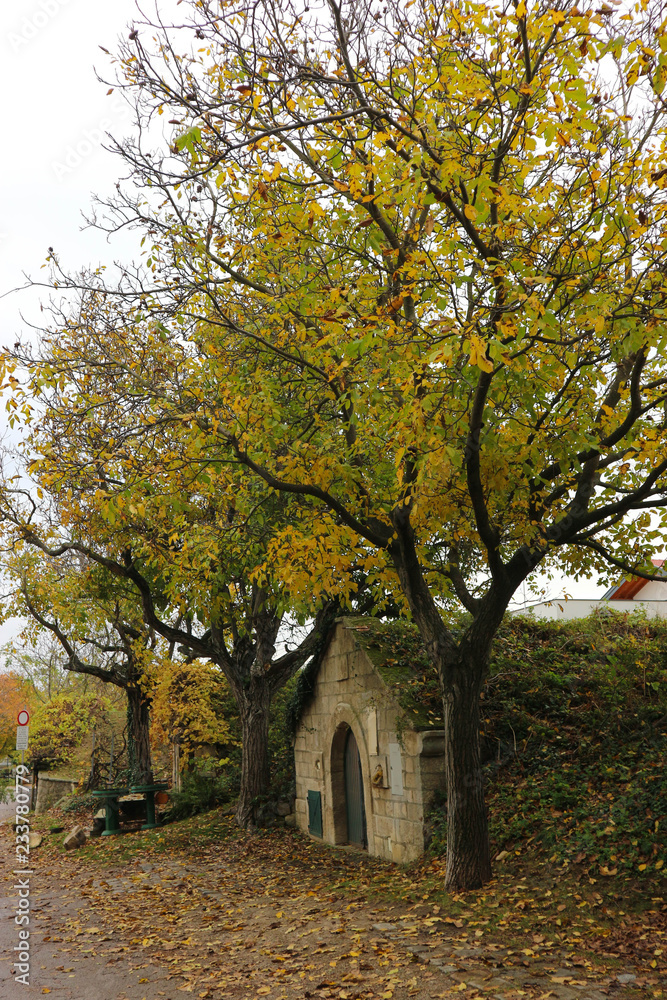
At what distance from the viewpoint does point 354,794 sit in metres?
11.5

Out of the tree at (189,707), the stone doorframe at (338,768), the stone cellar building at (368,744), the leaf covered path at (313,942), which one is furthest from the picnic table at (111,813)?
the stone doorframe at (338,768)

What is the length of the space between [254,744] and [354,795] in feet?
10.4

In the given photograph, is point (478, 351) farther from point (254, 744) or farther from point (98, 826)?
point (98, 826)

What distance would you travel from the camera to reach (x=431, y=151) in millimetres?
5574

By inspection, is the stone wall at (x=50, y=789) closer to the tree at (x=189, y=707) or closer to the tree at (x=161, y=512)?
the tree at (x=189, y=707)

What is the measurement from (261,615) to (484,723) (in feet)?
18.1

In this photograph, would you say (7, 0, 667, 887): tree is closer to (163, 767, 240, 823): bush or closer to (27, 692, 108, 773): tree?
(163, 767, 240, 823): bush

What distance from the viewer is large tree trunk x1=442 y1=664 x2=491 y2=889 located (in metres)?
7.23

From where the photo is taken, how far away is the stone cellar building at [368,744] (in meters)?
9.15

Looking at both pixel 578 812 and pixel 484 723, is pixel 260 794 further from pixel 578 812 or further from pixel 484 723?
pixel 578 812

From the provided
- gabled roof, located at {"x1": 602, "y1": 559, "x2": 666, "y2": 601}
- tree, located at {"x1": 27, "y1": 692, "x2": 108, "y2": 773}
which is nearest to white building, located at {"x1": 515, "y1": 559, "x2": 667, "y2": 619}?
gabled roof, located at {"x1": 602, "y1": 559, "x2": 666, "y2": 601}

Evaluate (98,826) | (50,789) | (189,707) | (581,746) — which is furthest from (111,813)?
(581,746)

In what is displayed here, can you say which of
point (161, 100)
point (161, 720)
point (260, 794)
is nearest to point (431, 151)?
point (161, 100)

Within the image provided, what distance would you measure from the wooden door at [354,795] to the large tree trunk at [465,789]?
12.9ft
